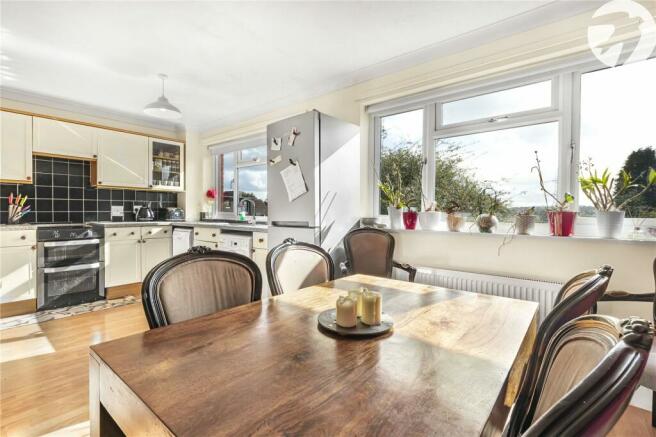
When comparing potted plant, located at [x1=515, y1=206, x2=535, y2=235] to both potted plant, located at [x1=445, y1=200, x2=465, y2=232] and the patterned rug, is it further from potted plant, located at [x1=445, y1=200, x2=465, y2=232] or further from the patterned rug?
the patterned rug

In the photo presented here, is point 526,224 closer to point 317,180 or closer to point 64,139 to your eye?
point 317,180

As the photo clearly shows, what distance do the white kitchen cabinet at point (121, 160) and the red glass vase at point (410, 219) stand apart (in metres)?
3.83

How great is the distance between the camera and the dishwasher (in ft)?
11.7

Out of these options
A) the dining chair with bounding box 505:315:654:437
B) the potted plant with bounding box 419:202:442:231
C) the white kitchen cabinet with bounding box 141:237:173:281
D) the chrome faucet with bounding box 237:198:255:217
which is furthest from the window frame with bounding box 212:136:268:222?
the dining chair with bounding box 505:315:654:437

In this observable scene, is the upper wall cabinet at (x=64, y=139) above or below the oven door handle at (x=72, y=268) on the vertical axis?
above

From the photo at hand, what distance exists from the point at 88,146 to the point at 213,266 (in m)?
3.93

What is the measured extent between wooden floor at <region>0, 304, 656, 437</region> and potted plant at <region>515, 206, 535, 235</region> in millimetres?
1162

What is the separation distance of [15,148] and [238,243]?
2681mm

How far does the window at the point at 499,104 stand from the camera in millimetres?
2371

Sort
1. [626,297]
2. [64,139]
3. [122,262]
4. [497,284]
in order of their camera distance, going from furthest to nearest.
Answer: [122,262]
[64,139]
[497,284]
[626,297]

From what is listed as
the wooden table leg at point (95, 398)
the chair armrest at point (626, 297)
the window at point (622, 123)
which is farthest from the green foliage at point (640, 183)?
the wooden table leg at point (95, 398)

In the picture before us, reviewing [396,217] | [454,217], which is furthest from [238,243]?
[454,217]

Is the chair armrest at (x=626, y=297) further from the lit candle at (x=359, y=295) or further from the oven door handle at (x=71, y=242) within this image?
the oven door handle at (x=71, y=242)

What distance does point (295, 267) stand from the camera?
183 cm
